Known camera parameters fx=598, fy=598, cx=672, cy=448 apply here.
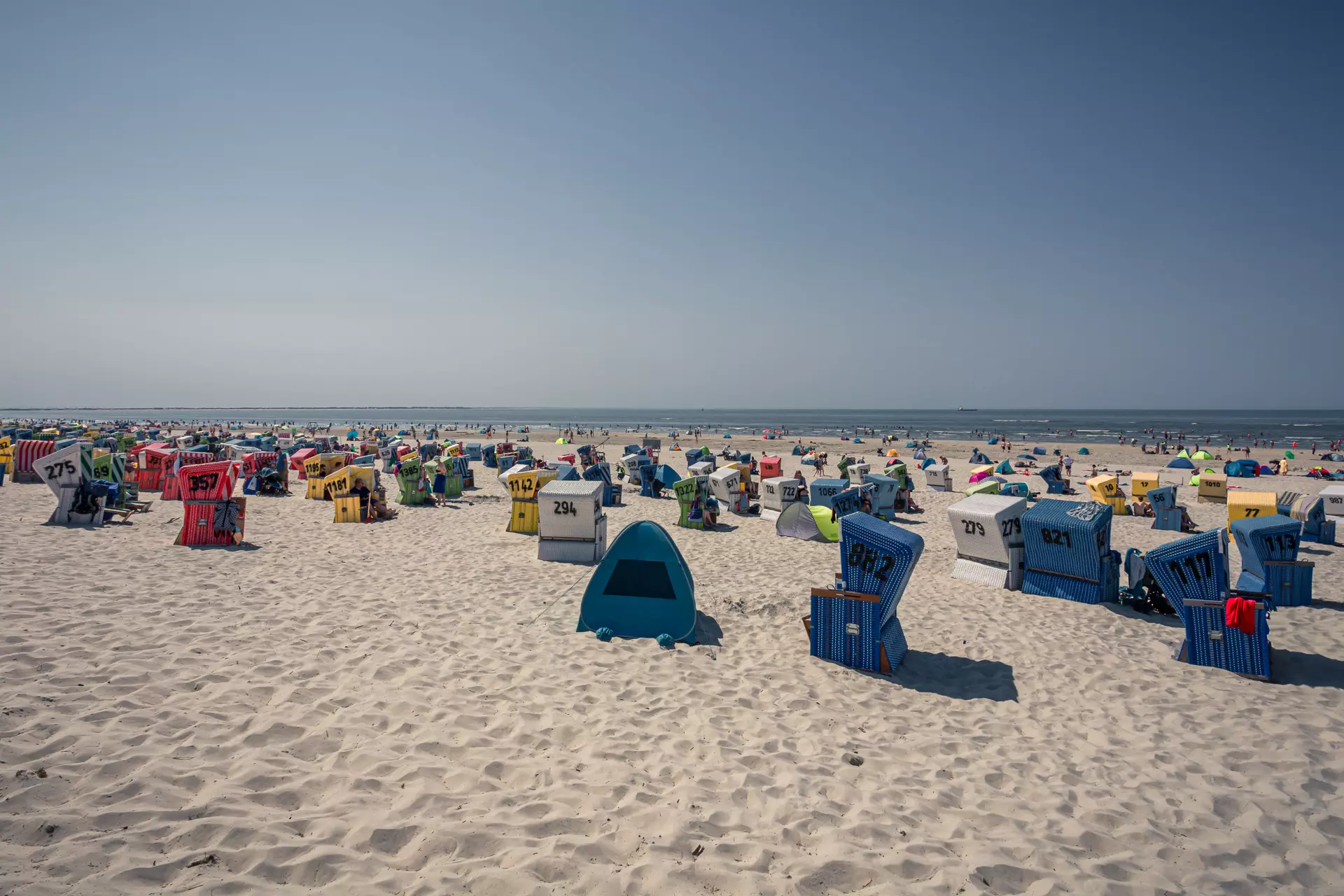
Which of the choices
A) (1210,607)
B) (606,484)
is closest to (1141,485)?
(1210,607)

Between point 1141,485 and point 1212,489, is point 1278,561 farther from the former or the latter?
point 1212,489

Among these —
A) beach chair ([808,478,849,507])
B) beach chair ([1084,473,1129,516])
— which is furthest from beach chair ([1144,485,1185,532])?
beach chair ([808,478,849,507])

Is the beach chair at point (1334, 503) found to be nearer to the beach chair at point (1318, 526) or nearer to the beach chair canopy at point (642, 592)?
the beach chair at point (1318, 526)

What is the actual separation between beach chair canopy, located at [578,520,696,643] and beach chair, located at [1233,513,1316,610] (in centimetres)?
1000

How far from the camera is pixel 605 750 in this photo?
5.20 metres

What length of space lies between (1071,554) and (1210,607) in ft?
9.69

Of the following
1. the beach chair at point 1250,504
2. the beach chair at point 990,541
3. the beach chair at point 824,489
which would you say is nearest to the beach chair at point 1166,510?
the beach chair at point 1250,504

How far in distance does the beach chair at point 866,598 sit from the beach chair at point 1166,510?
15.7m

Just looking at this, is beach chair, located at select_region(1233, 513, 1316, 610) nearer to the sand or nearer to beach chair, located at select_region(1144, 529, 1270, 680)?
the sand

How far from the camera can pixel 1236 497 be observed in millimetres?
14977

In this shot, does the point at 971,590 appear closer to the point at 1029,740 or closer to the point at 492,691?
the point at 1029,740

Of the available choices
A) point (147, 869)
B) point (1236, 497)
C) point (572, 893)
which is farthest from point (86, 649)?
point (1236, 497)

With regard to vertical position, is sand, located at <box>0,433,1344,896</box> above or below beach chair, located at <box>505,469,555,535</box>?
below

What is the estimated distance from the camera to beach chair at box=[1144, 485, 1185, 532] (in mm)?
17953
